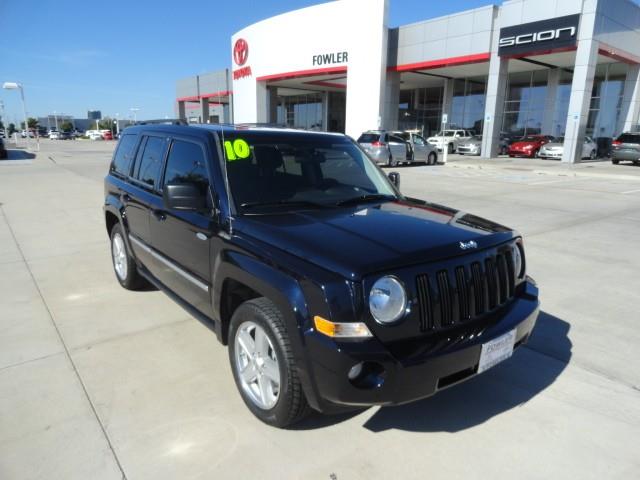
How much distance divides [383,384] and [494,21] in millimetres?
29020

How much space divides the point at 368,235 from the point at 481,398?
140cm

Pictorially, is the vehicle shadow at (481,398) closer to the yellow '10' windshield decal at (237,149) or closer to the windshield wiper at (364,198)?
the windshield wiper at (364,198)

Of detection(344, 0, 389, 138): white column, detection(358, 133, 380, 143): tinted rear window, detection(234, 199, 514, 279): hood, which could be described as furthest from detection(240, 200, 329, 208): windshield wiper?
detection(344, 0, 389, 138): white column

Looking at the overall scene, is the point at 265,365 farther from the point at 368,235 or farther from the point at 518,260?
the point at 518,260

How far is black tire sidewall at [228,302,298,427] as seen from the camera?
2498 millimetres

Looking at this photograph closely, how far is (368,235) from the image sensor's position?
8.82 feet

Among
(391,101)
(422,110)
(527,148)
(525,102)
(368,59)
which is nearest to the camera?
(527,148)

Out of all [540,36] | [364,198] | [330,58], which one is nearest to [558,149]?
[540,36]

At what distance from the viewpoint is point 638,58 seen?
28.6 metres

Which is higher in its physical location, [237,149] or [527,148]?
[237,149]

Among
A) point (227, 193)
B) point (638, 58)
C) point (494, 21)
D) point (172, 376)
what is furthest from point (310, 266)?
point (638, 58)

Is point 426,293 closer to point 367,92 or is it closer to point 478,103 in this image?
point 367,92

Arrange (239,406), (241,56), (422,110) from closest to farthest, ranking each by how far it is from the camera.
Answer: (239,406) → (241,56) → (422,110)

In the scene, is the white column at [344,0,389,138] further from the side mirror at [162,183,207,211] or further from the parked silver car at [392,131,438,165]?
the side mirror at [162,183,207,211]
